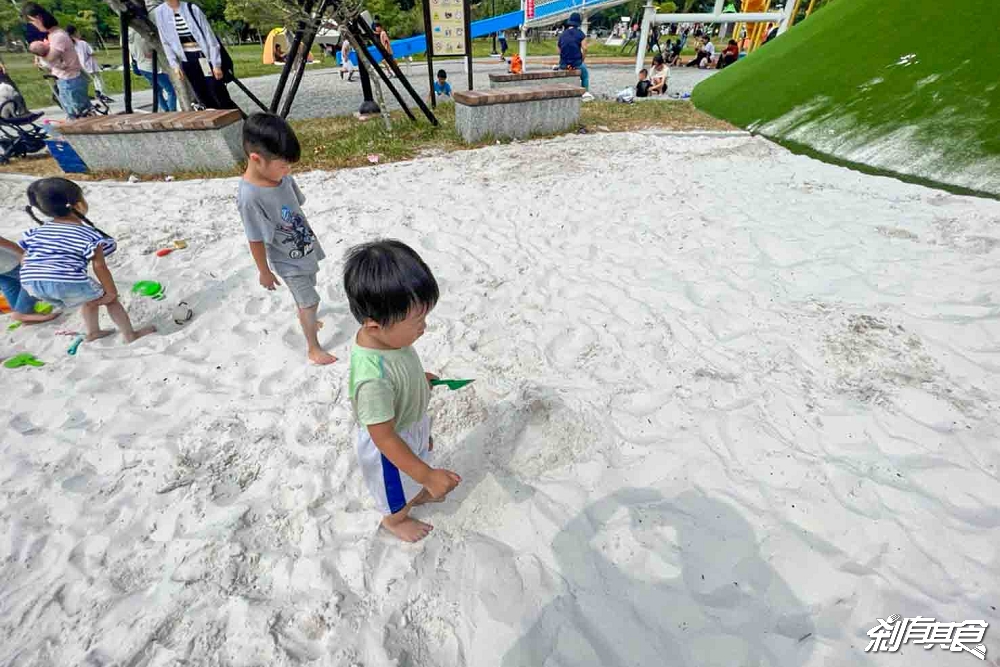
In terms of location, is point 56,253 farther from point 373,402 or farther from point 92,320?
point 373,402

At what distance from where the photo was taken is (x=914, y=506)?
1.80 meters

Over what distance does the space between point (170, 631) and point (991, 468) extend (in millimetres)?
3310

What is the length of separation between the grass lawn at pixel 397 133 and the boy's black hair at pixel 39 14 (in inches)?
70.8

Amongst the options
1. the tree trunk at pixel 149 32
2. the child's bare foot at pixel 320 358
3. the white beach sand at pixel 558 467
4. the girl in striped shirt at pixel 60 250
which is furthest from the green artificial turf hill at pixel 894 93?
the tree trunk at pixel 149 32

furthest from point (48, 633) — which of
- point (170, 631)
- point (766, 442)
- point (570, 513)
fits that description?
point (766, 442)

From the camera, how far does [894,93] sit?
559 centimetres

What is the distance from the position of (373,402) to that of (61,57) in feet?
29.1

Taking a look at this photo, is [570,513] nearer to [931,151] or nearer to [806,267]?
[806,267]

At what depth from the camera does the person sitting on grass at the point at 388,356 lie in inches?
50.5

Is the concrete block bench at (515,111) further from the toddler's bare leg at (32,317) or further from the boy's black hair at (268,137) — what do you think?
the toddler's bare leg at (32,317)

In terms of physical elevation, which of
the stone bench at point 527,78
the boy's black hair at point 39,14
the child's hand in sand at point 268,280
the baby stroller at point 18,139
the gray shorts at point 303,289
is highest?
the boy's black hair at point 39,14

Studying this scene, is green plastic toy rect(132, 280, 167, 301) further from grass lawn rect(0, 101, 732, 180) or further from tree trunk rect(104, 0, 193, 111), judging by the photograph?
tree trunk rect(104, 0, 193, 111)

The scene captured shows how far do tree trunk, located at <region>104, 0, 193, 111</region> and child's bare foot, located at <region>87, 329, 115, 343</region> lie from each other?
5191mm

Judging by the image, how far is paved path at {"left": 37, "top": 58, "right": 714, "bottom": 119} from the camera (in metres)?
9.80
